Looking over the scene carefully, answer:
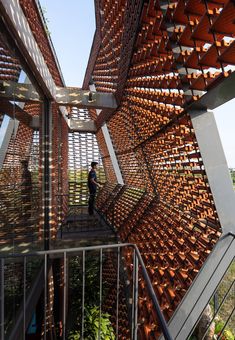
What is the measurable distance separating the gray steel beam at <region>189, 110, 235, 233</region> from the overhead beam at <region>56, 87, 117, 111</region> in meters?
3.30

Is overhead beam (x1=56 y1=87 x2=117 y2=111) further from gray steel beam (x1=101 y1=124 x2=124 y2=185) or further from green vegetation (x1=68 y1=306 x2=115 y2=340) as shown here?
green vegetation (x1=68 y1=306 x2=115 y2=340)

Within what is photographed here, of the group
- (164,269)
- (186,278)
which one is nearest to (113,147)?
(164,269)

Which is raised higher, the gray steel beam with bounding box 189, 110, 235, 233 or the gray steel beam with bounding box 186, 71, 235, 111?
the gray steel beam with bounding box 186, 71, 235, 111

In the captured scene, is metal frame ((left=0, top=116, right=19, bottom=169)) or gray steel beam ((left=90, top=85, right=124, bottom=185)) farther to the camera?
gray steel beam ((left=90, top=85, right=124, bottom=185))

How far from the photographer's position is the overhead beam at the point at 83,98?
5.00 meters

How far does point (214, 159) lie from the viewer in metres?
2.36

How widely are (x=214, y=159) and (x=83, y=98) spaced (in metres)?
3.59

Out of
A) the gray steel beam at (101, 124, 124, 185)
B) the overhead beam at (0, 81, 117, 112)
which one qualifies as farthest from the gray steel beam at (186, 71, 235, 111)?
the gray steel beam at (101, 124, 124, 185)

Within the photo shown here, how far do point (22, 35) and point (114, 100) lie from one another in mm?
3174

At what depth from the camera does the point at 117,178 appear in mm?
8109


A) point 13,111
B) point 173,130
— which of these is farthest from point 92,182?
point 13,111

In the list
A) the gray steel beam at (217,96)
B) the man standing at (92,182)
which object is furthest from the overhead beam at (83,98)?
the gray steel beam at (217,96)

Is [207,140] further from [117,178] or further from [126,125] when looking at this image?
[117,178]

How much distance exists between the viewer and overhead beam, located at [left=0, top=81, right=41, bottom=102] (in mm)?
2387
